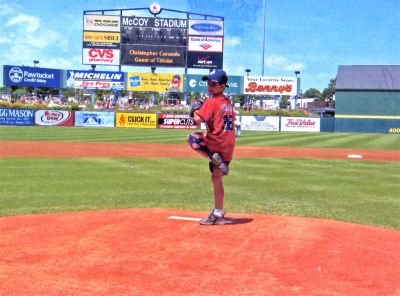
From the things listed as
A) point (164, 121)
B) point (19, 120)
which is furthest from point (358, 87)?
point (19, 120)

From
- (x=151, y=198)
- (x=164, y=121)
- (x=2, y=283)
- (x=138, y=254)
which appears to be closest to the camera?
(x=2, y=283)

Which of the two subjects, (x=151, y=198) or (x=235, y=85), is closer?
(x=151, y=198)

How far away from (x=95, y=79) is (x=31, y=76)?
24.4 feet

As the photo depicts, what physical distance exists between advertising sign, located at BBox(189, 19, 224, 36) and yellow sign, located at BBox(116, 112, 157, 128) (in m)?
12.8

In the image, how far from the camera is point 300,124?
150 ft

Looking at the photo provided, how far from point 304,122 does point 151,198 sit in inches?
1530

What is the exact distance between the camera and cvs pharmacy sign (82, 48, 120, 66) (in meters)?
52.2

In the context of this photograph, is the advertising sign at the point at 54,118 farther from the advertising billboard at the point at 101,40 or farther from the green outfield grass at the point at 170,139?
the advertising billboard at the point at 101,40

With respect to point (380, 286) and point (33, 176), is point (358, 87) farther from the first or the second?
point (380, 286)

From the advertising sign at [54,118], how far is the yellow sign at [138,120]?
4.30 m

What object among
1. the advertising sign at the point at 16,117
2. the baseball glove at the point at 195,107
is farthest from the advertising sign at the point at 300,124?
the baseball glove at the point at 195,107

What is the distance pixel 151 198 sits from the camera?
856 centimetres

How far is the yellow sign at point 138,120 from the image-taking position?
44.0 metres

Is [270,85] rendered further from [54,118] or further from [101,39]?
[54,118]
